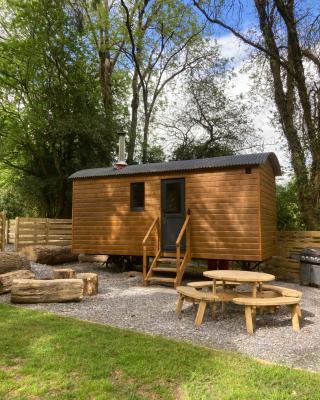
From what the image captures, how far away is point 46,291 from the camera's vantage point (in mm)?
6742

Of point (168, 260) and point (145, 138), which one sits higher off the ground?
point (145, 138)

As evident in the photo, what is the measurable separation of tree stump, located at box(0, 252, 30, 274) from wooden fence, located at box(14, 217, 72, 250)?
19.2 ft

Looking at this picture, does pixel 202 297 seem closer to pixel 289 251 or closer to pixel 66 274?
pixel 66 274

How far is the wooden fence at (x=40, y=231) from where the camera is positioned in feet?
46.6

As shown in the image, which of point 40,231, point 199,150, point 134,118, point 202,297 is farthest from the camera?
point 134,118

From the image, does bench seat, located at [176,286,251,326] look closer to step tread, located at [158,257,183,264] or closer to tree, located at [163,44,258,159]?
step tread, located at [158,257,183,264]

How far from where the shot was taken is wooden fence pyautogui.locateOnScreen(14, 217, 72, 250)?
46.6ft

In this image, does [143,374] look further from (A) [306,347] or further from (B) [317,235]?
(B) [317,235]

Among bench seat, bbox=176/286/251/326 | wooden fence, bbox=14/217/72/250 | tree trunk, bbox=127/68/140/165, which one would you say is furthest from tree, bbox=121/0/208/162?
bench seat, bbox=176/286/251/326

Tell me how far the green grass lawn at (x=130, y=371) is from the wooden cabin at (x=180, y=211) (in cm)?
469

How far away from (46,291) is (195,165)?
5328 millimetres

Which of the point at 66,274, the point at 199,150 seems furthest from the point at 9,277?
the point at 199,150

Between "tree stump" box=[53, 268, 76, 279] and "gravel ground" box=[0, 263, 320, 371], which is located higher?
"tree stump" box=[53, 268, 76, 279]

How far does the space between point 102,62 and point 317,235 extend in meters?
17.5
